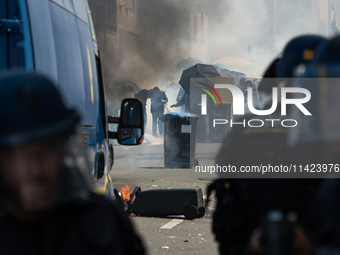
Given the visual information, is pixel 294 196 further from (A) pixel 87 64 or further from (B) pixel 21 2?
(A) pixel 87 64

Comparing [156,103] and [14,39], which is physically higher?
[14,39]

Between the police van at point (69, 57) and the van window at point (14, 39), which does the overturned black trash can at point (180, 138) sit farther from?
the van window at point (14, 39)

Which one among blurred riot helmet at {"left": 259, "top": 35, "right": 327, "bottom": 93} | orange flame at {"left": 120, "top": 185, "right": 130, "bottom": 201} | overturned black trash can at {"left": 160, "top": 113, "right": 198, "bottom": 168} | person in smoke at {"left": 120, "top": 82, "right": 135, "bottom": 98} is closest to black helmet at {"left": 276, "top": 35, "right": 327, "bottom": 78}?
blurred riot helmet at {"left": 259, "top": 35, "right": 327, "bottom": 93}

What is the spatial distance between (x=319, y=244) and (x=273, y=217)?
0.17 metres

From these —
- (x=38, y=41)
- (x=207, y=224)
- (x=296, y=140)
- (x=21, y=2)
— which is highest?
(x=21, y=2)

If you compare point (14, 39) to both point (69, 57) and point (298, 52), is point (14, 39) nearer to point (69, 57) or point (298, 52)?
point (69, 57)

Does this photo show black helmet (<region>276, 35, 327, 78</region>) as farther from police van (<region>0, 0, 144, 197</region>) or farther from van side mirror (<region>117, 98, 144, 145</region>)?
van side mirror (<region>117, 98, 144, 145</region>)

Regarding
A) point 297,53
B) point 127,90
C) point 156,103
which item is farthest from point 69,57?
point 127,90

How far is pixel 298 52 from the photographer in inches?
59.5

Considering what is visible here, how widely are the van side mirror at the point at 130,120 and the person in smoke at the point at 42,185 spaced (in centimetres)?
257

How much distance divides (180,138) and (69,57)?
10349 mm

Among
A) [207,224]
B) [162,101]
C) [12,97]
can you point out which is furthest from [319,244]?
[162,101]

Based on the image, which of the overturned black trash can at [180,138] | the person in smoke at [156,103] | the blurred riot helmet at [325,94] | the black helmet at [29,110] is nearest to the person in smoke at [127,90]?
the person in smoke at [156,103]

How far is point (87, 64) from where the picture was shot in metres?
3.21
